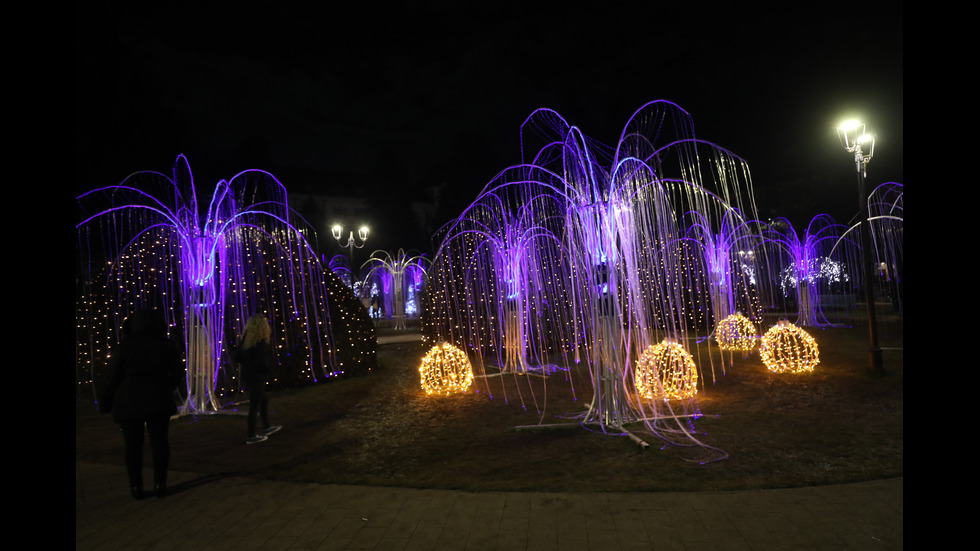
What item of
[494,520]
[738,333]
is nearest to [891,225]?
[738,333]

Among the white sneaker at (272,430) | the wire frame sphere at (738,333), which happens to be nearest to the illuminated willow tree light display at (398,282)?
the wire frame sphere at (738,333)

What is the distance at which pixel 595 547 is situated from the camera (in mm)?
3537

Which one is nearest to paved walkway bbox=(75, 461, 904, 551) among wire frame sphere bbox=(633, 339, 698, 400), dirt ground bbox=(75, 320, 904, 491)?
dirt ground bbox=(75, 320, 904, 491)

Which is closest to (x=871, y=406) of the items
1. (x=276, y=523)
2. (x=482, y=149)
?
(x=276, y=523)

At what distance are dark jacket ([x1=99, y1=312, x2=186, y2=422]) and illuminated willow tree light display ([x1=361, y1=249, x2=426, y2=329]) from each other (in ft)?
50.1

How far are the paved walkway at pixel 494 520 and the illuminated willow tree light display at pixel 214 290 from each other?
4.22 metres

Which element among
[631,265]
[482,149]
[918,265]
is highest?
[482,149]

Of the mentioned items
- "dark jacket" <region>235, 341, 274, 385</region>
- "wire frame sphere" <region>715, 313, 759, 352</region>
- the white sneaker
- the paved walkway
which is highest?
"dark jacket" <region>235, 341, 274, 385</region>

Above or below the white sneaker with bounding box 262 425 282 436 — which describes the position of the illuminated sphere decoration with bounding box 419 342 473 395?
above

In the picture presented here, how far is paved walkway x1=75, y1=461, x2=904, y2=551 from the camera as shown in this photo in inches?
142

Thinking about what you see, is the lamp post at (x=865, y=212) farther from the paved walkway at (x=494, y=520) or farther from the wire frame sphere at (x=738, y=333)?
the paved walkway at (x=494, y=520)

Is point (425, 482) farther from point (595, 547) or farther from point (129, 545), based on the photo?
point (129, 545)

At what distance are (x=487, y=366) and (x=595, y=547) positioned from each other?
33.5 feet

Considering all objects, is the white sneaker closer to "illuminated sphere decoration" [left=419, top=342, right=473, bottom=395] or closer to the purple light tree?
"illuminated sphere decoration" [left=419, top=342, right=473, bottom=395]
